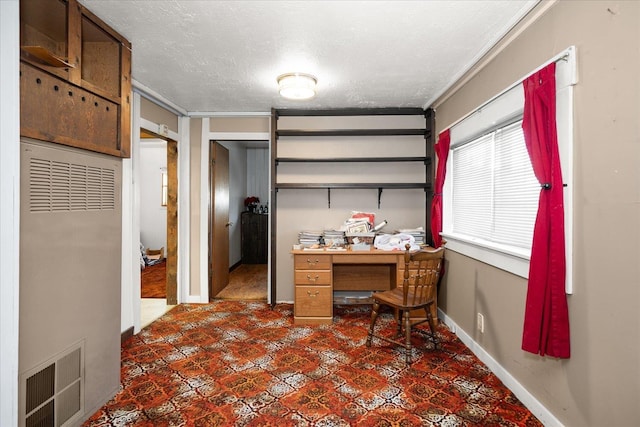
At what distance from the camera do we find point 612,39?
4.57 ft

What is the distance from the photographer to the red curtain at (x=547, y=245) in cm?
164

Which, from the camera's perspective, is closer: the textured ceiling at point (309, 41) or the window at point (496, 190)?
the textured ceiling at point (309, 41)

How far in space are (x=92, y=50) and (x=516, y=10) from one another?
269 cm

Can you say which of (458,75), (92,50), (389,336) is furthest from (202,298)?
(458,75)

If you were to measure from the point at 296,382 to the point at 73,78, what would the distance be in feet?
7.67

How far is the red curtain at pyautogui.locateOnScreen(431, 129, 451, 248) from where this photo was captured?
3303mm

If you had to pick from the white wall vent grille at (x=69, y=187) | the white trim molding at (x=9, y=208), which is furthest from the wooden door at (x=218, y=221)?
the white trim molding at (x=9, y=208)

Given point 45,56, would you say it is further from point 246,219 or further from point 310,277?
point 246,219

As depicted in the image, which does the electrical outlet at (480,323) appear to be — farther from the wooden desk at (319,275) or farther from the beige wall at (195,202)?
the beige wall at (195,202)

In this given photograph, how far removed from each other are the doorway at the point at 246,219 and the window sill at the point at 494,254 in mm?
2727

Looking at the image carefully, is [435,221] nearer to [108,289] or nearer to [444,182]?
[444,182]

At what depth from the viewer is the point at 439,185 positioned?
134 inches

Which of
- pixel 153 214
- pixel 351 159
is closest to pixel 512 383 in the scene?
pixel 351 159

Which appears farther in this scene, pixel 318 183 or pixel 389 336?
pixel 318 183
